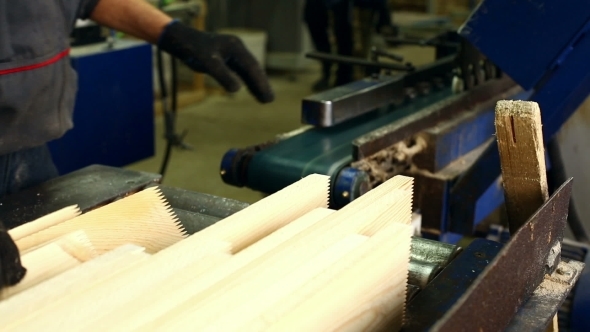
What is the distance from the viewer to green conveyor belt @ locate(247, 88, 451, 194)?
1310 millimetres

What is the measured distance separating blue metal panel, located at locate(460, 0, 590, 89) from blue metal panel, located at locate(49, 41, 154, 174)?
1792 millimetres

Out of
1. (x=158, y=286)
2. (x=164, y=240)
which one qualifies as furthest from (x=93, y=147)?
(x=158, y=286)

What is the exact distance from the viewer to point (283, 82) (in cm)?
529

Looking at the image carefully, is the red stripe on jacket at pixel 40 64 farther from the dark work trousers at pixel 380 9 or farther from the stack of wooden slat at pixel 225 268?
the dark work trousers at pixel 380 9

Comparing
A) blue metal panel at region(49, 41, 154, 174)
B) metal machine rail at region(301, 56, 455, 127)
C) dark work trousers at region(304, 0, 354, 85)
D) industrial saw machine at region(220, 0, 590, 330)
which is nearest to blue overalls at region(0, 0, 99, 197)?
industrial saw machine at region(220, 0, 590, 330)

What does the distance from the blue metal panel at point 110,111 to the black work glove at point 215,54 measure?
1480 mm

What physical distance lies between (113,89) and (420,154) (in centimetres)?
178

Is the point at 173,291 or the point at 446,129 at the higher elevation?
the point at 173,291

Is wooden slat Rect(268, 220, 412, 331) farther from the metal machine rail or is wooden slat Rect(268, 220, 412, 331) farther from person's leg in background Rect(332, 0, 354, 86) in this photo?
person's leg in background Rect(332, 0, 354, 86)

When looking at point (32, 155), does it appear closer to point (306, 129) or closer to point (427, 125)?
point (306, 129)

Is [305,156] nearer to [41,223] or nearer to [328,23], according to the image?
[41,223]

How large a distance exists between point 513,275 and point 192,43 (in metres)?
0.85

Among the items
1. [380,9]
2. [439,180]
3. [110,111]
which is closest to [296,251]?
[439,180]

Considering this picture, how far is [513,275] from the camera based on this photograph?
619 millimetres
